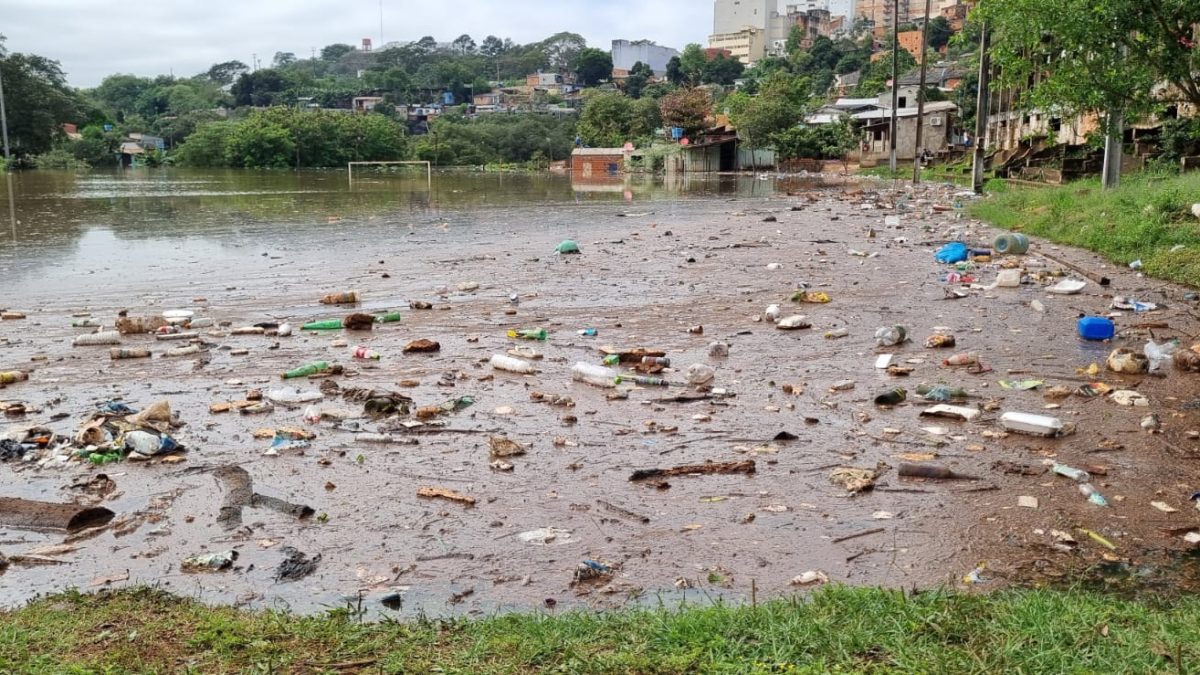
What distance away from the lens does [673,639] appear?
2.70 metres

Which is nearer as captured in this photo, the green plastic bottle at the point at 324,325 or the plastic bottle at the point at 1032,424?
the plastic bottle at the point at 1032,424

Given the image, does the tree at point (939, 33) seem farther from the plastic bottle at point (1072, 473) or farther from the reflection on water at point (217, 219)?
the plastic bottle at point (1072, 473)

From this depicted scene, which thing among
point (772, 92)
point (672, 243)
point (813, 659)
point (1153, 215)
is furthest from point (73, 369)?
point (772, 92)

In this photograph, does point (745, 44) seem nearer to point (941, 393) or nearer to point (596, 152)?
point (596, 152)

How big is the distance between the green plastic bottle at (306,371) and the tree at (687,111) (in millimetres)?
52945

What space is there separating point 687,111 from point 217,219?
136 ft

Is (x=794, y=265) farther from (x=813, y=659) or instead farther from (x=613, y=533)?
(x=813, y=659)

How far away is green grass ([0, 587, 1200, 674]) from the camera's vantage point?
2.54 meters

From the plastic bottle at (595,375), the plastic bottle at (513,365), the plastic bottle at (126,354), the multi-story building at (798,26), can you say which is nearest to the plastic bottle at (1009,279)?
the plastic bottle at (595,375)

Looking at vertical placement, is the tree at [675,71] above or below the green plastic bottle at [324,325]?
above

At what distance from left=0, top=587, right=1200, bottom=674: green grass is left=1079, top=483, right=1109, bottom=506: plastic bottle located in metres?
1.05

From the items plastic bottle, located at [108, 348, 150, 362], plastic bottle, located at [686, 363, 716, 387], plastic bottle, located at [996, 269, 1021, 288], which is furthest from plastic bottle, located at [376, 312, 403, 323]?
plastic bottle, located at [996, 269, 1021, 288]

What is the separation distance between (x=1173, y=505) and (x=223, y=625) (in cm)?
387

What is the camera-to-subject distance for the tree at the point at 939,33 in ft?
356
